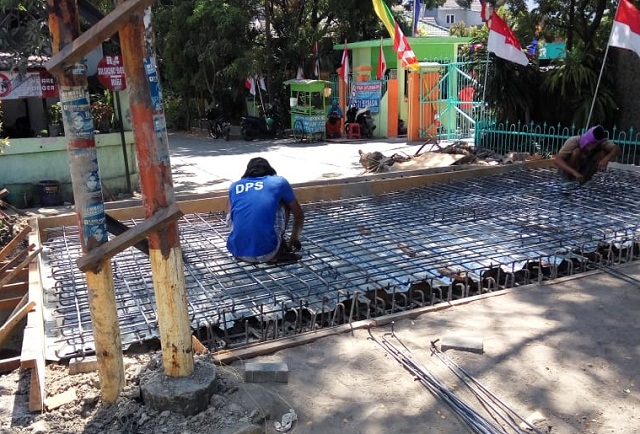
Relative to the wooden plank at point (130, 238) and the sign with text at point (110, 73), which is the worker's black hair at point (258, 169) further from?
the sign with text at point (110, 73)

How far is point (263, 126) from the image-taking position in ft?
59.7

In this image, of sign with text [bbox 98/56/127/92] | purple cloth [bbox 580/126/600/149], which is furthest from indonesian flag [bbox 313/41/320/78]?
purple cloth [bbox 580/126/600/149]

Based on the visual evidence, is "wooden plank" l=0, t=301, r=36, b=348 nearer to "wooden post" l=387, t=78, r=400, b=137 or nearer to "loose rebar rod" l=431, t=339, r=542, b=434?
"loose rebar rod" l=431, t=339, r=542, b=434

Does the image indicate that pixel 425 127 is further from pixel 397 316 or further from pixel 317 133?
pixel 397 316

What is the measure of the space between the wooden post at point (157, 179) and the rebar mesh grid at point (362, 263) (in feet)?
3.00

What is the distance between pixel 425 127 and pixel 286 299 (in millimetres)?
12991

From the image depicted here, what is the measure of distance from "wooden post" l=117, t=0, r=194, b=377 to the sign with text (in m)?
6.62

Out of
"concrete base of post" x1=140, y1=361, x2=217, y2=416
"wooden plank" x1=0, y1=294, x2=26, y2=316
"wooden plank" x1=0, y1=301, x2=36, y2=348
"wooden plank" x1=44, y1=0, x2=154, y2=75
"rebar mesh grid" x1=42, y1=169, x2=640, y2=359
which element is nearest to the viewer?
"wooden plank" x1=44, y1=0, x2=154, y2=75

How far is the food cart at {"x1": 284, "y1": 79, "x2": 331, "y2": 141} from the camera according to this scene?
1686 centimetres

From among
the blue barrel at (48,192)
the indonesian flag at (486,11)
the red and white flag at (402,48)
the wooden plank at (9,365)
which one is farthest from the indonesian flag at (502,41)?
the wooden plank at (9,365)

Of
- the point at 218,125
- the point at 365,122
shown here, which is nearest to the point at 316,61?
the point at 218,125

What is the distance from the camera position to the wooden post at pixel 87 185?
2398 mm

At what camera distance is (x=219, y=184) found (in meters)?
10.3

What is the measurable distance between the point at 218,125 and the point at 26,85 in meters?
10.6
